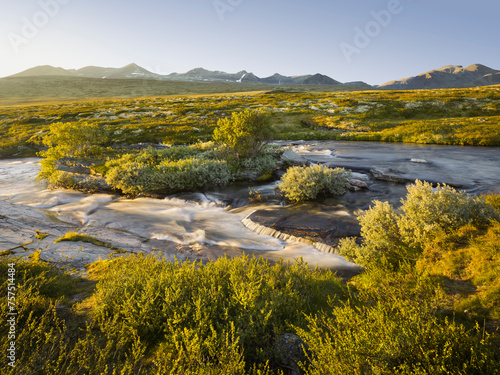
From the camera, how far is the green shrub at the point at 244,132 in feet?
62.0

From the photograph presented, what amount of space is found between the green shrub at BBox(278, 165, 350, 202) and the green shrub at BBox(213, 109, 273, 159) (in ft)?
19.4

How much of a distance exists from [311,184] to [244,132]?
7.34m

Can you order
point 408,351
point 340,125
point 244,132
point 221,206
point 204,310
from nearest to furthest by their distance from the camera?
point 408,351
point 204,310
point 221,206
point 244,132
point 340,125

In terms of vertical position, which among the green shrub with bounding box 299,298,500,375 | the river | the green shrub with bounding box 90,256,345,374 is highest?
the green shrub with bounding box 299,298,500,375

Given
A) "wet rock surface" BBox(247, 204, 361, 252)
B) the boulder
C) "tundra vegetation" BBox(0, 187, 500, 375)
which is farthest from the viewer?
the boulder

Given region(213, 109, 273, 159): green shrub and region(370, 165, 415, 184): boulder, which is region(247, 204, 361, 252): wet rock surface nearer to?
region(370, 165, 415, 184): boulder

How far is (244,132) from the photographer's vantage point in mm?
18719

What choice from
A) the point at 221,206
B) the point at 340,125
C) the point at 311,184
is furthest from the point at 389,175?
the point at 340,125

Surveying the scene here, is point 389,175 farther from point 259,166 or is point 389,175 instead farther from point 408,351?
point 408,351

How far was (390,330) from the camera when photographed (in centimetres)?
331

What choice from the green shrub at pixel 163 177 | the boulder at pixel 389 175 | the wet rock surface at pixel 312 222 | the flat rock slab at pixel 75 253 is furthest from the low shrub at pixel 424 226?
the green shrub at pixel 163 177

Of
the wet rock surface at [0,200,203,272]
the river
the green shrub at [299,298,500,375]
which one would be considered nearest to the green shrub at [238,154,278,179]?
the river

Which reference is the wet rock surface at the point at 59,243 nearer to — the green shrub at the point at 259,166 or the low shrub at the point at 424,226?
the low shrub at the point at 424,226

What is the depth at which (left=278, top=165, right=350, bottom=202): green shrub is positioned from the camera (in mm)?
13742
